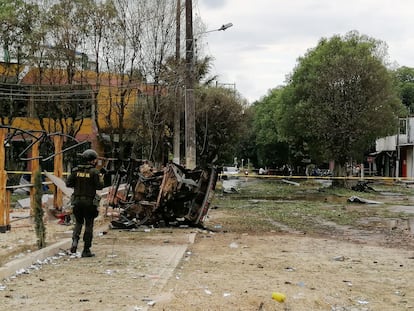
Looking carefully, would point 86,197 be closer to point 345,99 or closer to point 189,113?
point 189,113

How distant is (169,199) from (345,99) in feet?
70.1

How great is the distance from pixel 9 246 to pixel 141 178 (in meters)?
4.30

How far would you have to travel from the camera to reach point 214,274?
7.78 metres

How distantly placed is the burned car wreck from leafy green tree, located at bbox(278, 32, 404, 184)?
1999 centimetres

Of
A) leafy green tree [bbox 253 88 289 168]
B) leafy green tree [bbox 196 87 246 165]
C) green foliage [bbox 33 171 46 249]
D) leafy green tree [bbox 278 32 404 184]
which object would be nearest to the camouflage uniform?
green foliage [bbox 33 171 46 249]

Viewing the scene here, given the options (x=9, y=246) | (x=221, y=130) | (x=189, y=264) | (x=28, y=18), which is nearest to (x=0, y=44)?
(x=28, y=18)

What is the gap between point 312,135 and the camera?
34.2 m

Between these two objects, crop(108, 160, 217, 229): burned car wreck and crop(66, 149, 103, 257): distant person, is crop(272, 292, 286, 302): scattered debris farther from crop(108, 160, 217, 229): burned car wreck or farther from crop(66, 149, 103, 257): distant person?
crop(108, 160, 217, 229): burned car wreck

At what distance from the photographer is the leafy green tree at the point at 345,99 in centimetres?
3181

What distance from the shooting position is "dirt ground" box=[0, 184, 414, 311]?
239 inches

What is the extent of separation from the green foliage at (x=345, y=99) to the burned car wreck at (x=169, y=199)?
20.0 m

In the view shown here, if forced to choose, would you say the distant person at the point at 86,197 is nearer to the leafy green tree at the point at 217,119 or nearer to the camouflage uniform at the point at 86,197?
the camouflage uniform at the point at 86,197

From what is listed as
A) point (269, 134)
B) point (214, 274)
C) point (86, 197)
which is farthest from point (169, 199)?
point (269, 134)

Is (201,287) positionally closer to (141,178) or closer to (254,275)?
(254,275)
